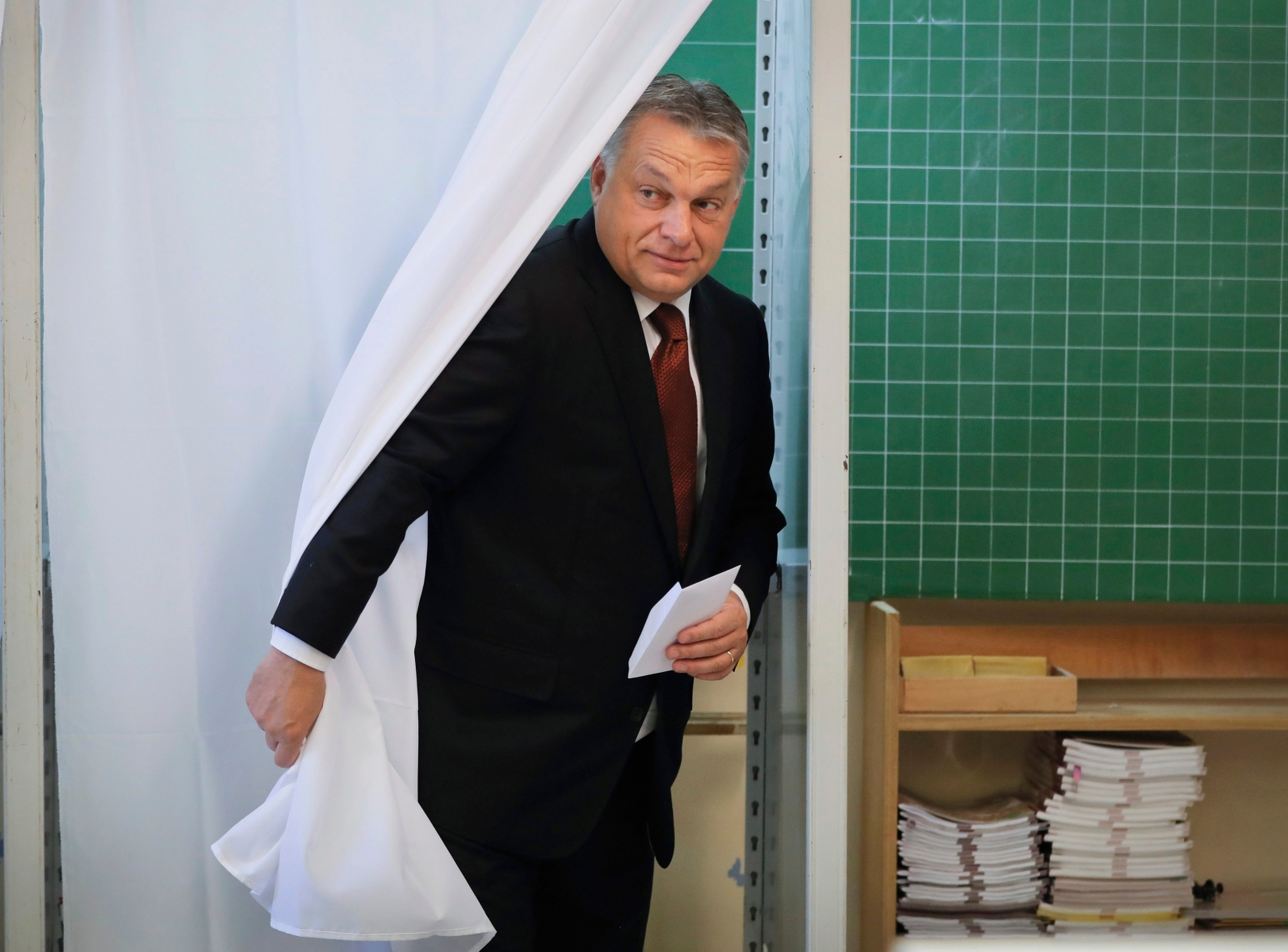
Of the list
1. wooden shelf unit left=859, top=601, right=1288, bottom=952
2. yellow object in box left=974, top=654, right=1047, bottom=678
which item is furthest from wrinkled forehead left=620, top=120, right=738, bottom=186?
yellow object in box left=974, top=654, right=1047, bottom=678

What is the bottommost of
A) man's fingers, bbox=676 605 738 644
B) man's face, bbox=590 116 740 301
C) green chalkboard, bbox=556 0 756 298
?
man's fingers, bbox=676 605 738 644

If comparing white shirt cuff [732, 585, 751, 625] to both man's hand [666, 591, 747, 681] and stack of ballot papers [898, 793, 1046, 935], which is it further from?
stack of ballot papers [898, 793, 1046, 935]

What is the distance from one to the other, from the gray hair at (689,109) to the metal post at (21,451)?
2.15 ft

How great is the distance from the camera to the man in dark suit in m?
1.10

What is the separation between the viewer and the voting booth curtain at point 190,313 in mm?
1111

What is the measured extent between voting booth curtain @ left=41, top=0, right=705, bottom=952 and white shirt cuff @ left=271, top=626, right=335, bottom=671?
180 millimetres

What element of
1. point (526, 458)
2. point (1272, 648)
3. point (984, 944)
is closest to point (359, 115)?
point (526, 458)

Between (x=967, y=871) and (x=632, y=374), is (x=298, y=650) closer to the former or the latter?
(x=632, y=374)

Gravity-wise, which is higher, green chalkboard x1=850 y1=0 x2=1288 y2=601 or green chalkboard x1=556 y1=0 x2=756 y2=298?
green chalkboard x1=556 y1=0 x2=756 y2=298

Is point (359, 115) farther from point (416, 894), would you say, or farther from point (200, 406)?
point (416, 894)

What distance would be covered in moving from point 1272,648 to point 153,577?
1.99 m

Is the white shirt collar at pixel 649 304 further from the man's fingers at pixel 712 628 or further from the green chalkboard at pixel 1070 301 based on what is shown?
the green chalkboard at pixel 1070 301

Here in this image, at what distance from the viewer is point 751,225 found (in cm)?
160

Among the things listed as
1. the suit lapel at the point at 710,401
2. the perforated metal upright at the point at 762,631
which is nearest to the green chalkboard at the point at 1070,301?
the perforated metal upright at the point at 762,631
